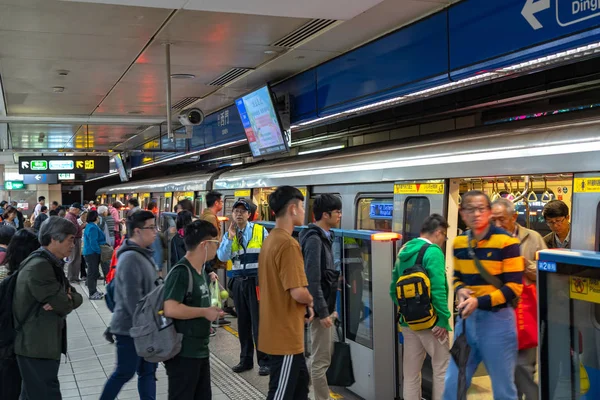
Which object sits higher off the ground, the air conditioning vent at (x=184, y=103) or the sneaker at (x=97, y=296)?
the air conditioning vent at (x=184, y=103)

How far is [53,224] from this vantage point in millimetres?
4324

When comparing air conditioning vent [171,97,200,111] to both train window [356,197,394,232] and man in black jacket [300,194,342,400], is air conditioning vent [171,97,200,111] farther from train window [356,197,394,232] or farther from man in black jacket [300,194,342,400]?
man in black jacket [300,194,342,400]

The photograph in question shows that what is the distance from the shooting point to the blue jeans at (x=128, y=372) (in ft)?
15.4

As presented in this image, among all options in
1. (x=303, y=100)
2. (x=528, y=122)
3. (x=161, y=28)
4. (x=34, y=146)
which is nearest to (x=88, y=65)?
(x=161, y=28)

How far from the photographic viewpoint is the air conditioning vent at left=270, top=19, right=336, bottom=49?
6.25m

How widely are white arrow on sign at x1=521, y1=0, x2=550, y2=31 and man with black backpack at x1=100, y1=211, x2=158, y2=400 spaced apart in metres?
3.09

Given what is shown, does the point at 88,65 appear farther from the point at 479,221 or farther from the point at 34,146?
the point at 34,146

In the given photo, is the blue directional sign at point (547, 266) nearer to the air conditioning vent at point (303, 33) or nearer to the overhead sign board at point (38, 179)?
the air conditioning vent at point (303, 33)

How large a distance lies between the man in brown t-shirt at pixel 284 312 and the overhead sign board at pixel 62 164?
12175mm

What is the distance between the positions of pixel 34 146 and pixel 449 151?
54.2 feet

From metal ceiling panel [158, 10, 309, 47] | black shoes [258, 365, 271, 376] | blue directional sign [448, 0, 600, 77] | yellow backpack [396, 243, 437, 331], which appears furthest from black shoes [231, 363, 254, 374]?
blue directional sign [448, 0, 600, 77]

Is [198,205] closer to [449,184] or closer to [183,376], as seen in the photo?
[449,184]

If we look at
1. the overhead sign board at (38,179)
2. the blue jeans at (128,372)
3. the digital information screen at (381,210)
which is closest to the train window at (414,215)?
the digital information screen at (381,210)

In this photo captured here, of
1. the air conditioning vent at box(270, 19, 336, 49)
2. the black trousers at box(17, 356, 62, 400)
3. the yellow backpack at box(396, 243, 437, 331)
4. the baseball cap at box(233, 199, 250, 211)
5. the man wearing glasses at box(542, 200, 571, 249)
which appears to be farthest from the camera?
the baseball cap at box(233, 199, 250, 211)
